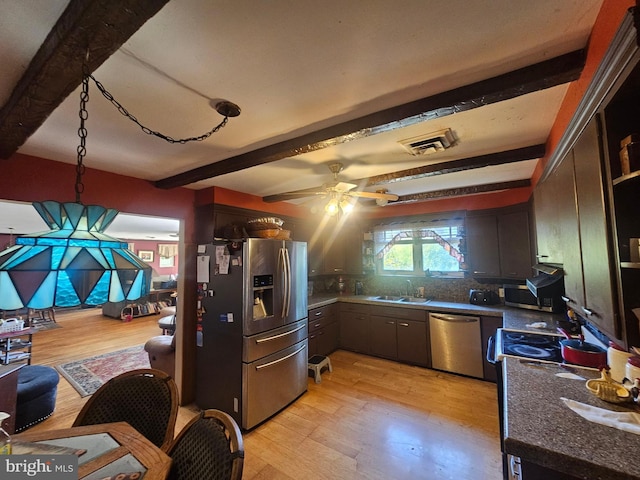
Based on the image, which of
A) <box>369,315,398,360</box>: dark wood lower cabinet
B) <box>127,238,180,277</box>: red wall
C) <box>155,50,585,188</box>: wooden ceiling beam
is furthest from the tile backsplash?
<box>127,238,180,277</box>: red wall

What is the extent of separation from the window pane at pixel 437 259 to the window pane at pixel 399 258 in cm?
22

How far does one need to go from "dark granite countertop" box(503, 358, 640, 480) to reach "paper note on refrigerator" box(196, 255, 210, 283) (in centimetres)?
262

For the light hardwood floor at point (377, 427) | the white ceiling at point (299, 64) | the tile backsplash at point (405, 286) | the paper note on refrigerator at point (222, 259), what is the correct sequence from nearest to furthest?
the white ceiling at point (299, 64) < the light hardwood floor at point (377, 427) < the paper note on refrigerator at point (222, 259) < the tile backsplash at point (405, 286)

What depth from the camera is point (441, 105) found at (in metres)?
1.36

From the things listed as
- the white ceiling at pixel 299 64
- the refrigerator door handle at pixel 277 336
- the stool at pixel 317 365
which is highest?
the white ceiling at pixel 299 64

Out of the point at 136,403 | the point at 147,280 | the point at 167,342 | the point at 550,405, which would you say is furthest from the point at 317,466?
the point at 167,342

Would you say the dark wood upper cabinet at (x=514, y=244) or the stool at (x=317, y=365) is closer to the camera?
the dark wood upper cabinet at (x=514, y=244)

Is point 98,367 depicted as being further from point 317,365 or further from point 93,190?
point 317,365

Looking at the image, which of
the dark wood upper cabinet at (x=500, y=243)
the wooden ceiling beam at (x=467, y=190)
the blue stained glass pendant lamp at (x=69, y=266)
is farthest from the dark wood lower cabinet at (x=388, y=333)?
the blue stained glass pendant lamp at (x=69, y=266)

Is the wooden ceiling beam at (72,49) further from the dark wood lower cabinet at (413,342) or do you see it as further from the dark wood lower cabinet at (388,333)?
the dark wood lower cabinet at (413,342)

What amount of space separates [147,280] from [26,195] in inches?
75.2

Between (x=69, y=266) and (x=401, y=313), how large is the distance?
358 centimetres

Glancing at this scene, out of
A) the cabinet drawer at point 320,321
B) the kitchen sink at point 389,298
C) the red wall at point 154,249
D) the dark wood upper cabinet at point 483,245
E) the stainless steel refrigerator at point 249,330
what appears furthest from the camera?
the red wall at point 154,249

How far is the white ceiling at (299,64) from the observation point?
3.01ft
